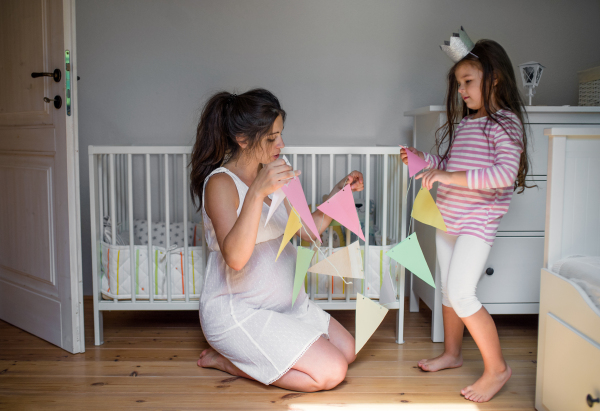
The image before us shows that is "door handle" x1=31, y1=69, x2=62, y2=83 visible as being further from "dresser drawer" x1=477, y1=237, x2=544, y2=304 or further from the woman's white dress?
"dresser drawer" x1=477, y1=237, x2=544, y2=304

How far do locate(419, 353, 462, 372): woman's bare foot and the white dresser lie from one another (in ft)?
0.82

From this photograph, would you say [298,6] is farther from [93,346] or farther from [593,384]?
[593,384]

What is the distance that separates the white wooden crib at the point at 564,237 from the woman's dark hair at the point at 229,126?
815 mm

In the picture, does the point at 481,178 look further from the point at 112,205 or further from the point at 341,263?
→ the point at 112,205

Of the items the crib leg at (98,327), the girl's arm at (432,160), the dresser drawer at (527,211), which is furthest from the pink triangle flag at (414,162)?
the crib leg at (98,327)

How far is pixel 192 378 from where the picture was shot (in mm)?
1708

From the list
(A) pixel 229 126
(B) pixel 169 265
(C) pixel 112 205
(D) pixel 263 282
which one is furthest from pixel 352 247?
(C) pixel 112 205

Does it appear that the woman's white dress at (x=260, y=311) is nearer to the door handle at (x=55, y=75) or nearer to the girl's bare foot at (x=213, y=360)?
the girl's bare foot at (x=213, y=360)

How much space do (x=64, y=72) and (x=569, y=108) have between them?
1824 millimetres

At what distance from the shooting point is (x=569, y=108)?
1.90 meters

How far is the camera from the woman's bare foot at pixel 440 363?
1766 millimetres

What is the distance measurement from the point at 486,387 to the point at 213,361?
0.89 meters

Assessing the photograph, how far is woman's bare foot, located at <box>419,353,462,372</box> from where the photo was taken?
177cm

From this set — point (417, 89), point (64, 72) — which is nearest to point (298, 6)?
point (417, 89)
